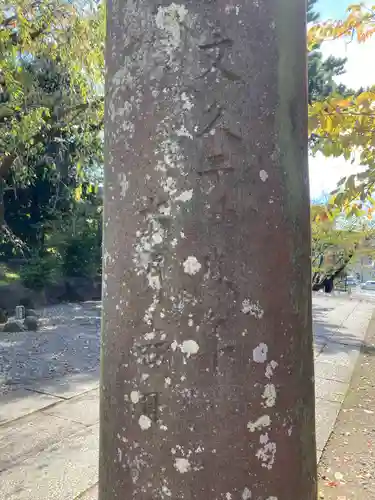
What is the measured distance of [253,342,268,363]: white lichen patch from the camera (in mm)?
1017

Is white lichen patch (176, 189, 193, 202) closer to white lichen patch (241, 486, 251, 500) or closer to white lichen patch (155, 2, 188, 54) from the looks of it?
white lichen patch (155, 2, 188, 54)

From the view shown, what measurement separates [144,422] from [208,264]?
394mm

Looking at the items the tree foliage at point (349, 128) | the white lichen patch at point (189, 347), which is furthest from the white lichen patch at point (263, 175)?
the tree foliage at point (349, 128)

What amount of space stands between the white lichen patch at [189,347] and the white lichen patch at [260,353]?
133 millimetres

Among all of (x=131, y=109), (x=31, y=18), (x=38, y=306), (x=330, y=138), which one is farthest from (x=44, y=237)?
(x=131, y=109)

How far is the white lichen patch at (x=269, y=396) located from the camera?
1.03m

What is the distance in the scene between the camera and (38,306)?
1404 cm

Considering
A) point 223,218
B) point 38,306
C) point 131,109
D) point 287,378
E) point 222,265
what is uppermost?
point 131,109

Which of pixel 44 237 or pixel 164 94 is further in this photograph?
pixel 44 237

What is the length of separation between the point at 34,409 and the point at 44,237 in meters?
13.1

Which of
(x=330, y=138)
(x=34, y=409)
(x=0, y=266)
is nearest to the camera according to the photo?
(x=330, y=138)

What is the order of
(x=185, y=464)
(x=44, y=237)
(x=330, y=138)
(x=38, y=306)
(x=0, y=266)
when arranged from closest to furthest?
(x=185, y=464) < (x=330, y=138) < (x=38, y=306) < (x=0, y=266) < (x=44, y=237)

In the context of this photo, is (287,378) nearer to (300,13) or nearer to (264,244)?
(264,244)

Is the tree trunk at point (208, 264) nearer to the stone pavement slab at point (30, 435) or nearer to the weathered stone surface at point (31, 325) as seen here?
the stone pavement slab at point (30, 435)
